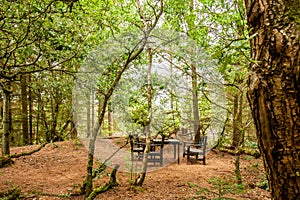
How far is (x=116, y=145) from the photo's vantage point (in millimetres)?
9656

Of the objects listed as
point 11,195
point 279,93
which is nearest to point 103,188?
point 11,195

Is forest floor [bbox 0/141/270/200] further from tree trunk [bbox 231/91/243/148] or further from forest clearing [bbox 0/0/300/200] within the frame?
tree trunk [bbox 231/91/243/148]

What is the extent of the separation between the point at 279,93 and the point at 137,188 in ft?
13.8

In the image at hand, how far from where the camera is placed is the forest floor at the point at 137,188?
13.1ft

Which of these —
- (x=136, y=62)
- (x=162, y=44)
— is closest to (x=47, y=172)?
(x=136, y=62)

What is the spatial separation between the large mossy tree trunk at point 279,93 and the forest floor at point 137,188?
2264 millimetres

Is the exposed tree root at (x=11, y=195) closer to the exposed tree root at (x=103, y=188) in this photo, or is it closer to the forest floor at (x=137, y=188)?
the forest floor at (x=137, y=188)

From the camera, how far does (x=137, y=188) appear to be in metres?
4.53

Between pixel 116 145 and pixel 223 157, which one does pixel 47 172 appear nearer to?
pixel 116 145

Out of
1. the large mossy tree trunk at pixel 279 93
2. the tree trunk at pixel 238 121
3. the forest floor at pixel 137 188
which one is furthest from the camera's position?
the tree trunk at pixel 238 121

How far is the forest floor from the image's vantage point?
4.00 meters

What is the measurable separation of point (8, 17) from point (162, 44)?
326cm

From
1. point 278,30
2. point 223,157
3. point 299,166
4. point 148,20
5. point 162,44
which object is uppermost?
point 148,20

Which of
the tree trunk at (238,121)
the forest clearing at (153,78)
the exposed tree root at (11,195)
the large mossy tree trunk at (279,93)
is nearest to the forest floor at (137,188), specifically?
the forest clearing at (153,78)
